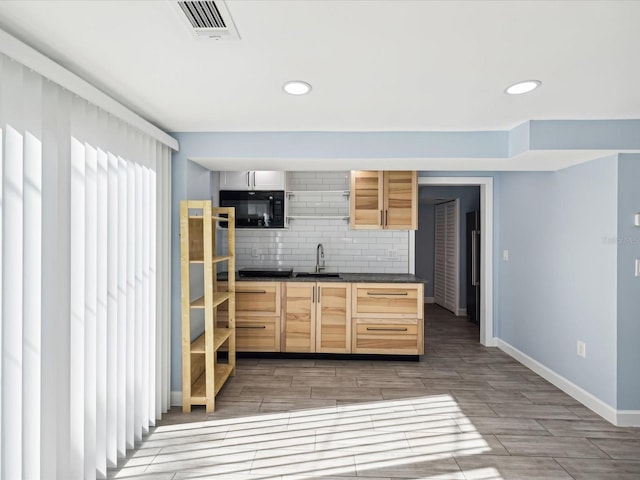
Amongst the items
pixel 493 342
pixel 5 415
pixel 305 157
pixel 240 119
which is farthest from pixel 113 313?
pixel 493 342

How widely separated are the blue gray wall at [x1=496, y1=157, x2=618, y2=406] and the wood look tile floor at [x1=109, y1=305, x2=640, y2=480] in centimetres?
39

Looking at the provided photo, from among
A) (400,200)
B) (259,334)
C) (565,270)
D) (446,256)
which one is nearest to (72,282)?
(259,334)

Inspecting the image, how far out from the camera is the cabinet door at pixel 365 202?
442 centimetres

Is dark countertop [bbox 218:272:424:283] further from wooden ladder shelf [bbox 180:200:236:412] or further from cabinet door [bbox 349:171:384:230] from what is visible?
wooden ladder shelf [bbox 180:200:236:412]

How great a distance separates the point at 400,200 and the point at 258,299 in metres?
1.96

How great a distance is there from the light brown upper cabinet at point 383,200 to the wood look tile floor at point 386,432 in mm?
1610

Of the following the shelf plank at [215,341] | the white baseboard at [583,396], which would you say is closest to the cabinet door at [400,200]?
the white baseboard at [583,396]

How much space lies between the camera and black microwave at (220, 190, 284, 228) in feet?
14.6

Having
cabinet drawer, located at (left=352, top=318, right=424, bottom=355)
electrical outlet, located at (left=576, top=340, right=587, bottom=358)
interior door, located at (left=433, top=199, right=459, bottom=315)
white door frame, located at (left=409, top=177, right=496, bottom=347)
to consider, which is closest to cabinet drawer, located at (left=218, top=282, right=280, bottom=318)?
cabinet drawer, located at (left=352, top=318, right=424, bottom=355)

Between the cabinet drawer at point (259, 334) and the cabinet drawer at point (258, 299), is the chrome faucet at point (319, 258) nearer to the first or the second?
the cabinet drawer at point (258, 299)

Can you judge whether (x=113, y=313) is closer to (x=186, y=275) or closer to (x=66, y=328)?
(x=66, y=328)

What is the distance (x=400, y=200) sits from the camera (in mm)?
4426

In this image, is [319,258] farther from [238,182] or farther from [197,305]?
[197,305]

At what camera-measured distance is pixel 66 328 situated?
1937 mm
